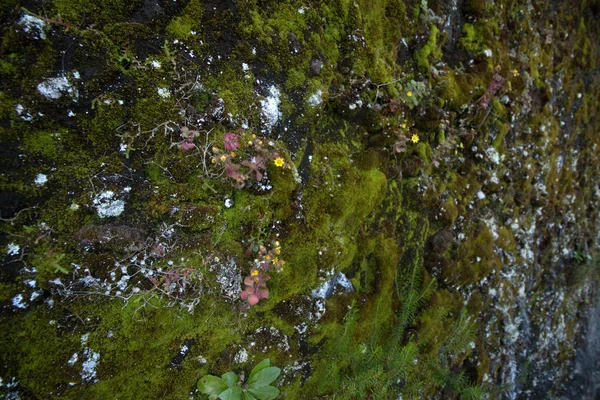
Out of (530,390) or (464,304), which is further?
(530,390)

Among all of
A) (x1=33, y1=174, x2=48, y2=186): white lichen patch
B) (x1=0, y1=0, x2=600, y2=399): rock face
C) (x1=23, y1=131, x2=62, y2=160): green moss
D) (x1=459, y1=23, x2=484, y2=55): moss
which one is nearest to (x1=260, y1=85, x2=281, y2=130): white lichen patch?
(x1=0, y1=0, x2=600, y2=399): rock face

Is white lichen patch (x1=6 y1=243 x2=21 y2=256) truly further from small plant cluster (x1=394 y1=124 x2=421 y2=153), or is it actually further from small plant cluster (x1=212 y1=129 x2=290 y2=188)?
small plant cluster (x1=394 y1=124 x2=421 y2=153)

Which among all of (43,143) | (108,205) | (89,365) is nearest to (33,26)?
(43,143)

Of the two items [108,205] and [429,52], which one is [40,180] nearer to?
[108,205]

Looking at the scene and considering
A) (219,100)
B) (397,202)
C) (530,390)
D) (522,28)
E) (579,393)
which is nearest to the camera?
(219,100)

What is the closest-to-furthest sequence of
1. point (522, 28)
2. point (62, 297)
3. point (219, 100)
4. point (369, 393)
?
1. point (62, 297)
2. point (219, 100)
3. point (369, 393)
4. point (522, 28)

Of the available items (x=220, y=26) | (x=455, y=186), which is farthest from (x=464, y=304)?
(x=220, y=26)

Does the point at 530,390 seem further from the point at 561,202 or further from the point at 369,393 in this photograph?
the point at 369,393
